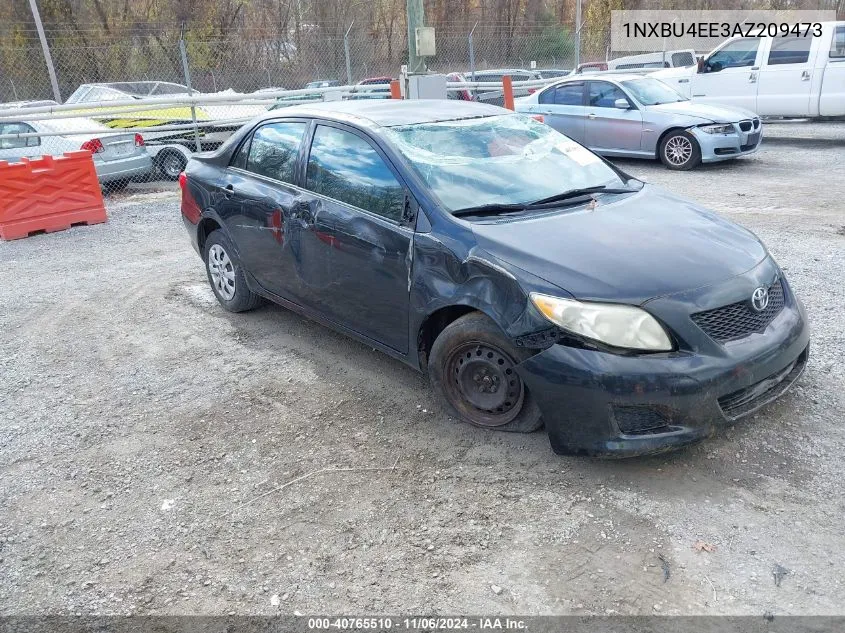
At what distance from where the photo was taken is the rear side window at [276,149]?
185 inches

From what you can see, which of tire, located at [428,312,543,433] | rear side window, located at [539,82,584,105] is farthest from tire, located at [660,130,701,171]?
tire, located at [428,312,543,433]

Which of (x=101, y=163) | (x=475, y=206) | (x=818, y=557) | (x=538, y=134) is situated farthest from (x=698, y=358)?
(x=101, y=163)

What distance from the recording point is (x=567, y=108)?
12211 millimetres

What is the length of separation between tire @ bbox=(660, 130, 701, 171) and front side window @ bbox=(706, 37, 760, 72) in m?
4.05

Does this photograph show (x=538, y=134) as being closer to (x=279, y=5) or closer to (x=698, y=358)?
(x=698, y=358)

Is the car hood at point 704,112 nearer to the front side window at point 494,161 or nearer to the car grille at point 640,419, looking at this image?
the front side window at point 494,161

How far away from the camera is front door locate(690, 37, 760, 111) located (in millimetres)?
13516

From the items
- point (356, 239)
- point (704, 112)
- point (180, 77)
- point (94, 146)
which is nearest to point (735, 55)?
point (704, 112)

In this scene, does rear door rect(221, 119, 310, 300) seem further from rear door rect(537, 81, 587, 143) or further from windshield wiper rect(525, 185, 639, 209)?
rear door rect(537, 81, 587, 143)

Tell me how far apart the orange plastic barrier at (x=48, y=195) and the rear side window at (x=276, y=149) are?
197 inches

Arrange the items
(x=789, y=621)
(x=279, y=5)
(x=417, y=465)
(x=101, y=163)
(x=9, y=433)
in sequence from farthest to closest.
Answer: (x=279, y=5) < (x=101, y=163) < (x=9, y=433) < (x=417, y=465) < (x=789, y=621)

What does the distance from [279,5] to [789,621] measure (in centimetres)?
2997

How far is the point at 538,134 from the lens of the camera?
182 inches

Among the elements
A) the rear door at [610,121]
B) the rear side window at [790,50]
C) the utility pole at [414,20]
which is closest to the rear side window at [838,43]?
the rear side window at [790,50]
